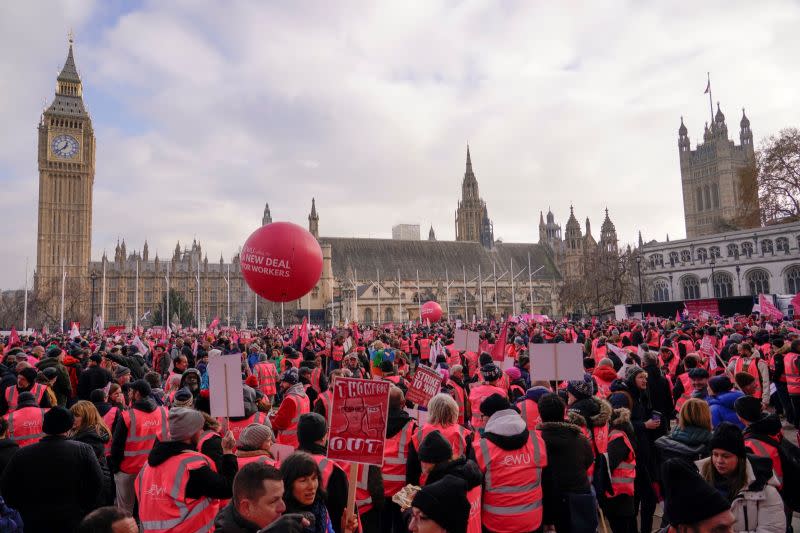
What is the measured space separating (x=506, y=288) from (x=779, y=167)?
3907 centimetres

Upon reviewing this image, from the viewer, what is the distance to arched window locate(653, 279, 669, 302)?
5817 cm

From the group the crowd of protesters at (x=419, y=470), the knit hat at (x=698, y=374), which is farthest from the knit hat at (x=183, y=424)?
the knit hat at (x=698, y=374)

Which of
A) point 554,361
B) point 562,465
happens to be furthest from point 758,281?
point 562,465

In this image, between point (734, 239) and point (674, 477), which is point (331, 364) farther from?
point (734, 239)

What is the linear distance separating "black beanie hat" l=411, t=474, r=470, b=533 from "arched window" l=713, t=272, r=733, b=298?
194 ft

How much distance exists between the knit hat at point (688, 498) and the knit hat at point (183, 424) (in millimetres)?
3012

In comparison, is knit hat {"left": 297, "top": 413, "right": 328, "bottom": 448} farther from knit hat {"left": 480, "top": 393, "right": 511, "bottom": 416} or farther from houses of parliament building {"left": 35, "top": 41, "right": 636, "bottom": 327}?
houses of parliament building {"left": 35, "top": 41, "right": 636, "bottom": 327}

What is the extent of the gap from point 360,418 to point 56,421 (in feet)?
7.68

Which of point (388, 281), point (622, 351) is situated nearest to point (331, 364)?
point (622, 351)

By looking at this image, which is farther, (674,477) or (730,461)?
(730,461)

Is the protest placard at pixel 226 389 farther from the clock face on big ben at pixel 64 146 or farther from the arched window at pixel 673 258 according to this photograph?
the clock face on big ben at pixel 64 146

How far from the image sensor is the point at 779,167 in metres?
46.4

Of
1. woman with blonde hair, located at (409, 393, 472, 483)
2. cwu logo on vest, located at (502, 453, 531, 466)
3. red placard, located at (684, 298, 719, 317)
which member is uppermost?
red placard, located at (684, 298, 719, 317)

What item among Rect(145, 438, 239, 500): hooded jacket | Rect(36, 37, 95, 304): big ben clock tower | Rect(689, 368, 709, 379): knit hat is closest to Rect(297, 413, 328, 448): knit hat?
Rect(145, 438, 239, 500): hooded jacket
